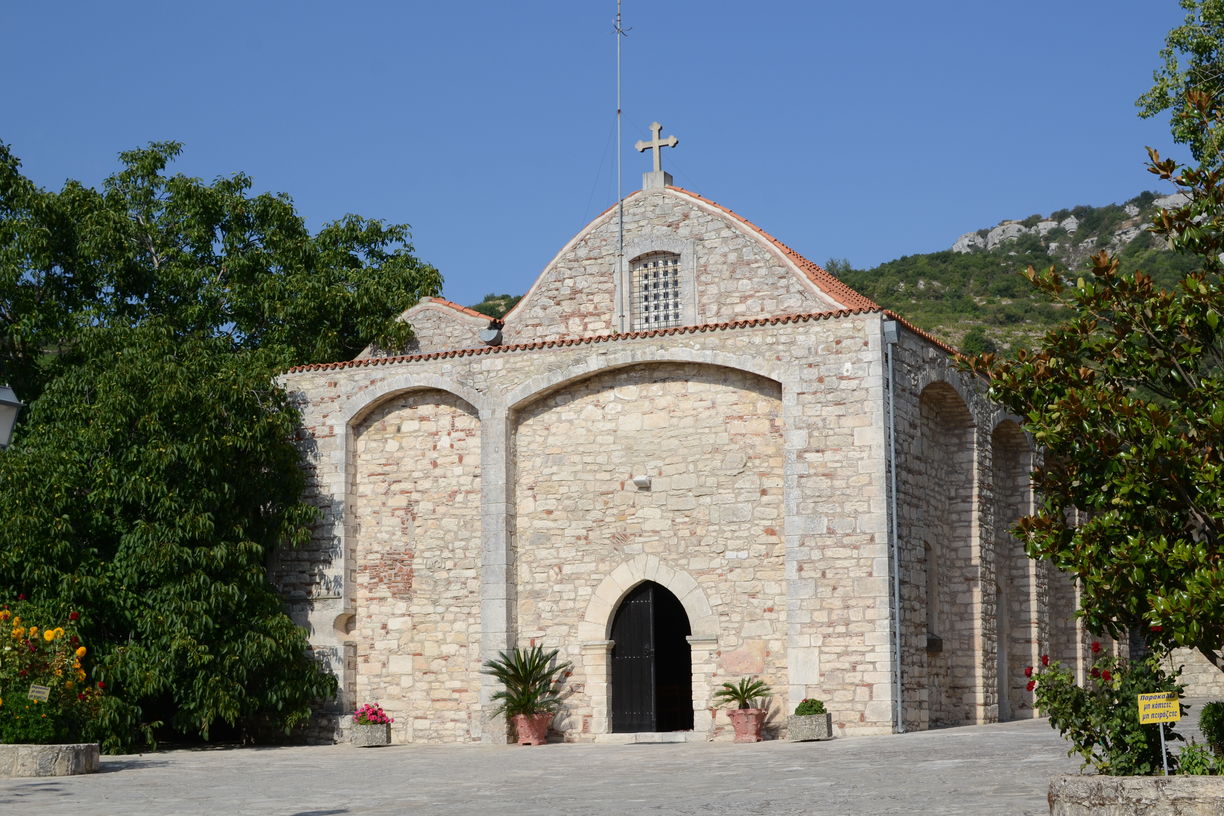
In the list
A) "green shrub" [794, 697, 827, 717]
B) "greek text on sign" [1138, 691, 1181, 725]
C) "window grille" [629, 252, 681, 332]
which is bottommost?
"green shrub" [794, 697, 827, 717]

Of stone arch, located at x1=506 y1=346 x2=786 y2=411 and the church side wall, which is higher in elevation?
stone arch, located at x1=506 y1=346 x2=786 y2=411

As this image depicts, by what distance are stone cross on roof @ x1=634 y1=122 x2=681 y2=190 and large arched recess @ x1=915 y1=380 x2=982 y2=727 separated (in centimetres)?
511

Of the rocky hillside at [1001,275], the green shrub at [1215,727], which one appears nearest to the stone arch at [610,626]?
the green shrub at [1215,727]

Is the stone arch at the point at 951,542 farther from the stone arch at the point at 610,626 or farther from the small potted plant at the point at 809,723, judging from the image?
the stone arch at the point at 610,626

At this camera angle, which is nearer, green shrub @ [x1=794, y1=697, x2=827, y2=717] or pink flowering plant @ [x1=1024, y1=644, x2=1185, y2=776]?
pink flowering plant @ [x1=1024, y1=644, x2=1185, y2=776]

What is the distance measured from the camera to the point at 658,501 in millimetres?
19516

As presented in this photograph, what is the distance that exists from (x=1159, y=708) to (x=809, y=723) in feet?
29.3

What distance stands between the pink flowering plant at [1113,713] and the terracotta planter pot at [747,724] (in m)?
8.16

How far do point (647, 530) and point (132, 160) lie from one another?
1441 cm

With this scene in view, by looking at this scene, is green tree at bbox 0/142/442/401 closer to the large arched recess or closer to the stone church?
the stone church

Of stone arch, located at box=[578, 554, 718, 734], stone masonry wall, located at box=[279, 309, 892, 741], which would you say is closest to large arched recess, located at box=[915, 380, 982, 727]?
stone masonry wall, located at box=[279, 309, 892, 741]

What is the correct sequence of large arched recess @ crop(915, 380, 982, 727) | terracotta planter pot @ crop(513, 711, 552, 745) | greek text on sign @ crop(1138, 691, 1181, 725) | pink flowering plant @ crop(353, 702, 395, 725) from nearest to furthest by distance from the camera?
greek text on sign @ crop(1138, 691, 1181, 725) < terracotta planter pot @ crop(513, 711, 552, 745) < large arched recess @ crop(915, 380, 982, 727) < pink flowering plant @ crop(353, 702, 395, 725)

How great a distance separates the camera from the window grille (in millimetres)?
21516

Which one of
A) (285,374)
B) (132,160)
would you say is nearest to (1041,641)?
(285,374)
